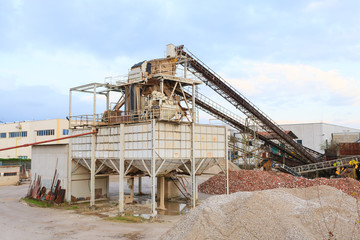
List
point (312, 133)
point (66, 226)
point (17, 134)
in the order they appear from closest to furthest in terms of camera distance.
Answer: point (66, 226), point (17, 134), point (312, 133)

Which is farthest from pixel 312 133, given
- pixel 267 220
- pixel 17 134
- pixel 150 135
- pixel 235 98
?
pixel 17 134

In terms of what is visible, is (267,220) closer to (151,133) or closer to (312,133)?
(151,133)

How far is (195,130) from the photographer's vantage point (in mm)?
21281

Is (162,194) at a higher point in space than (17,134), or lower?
lower

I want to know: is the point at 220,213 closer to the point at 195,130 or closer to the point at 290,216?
the point at 290,216

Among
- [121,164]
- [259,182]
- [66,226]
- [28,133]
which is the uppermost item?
[28,133]

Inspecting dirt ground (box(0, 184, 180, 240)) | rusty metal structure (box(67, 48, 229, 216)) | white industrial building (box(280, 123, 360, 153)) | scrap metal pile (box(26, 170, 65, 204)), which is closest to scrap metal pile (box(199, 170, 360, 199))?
rusty metal structure (box(67, 48, 229, 216))

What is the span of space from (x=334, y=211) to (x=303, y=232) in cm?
281

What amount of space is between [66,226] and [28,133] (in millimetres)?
45738

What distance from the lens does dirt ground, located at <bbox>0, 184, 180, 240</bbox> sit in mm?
15322

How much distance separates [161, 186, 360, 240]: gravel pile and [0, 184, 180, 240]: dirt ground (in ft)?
10.9

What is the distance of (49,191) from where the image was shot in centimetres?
2522

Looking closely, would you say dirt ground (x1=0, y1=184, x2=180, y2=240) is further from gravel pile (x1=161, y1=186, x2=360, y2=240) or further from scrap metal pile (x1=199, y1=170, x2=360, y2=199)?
scrap metal pile (x1=199, y1=170, x2=360, y2=199)

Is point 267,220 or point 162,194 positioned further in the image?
point 162,194
